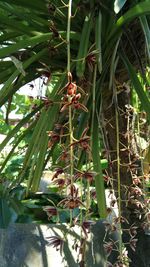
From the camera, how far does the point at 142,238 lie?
1049 mm

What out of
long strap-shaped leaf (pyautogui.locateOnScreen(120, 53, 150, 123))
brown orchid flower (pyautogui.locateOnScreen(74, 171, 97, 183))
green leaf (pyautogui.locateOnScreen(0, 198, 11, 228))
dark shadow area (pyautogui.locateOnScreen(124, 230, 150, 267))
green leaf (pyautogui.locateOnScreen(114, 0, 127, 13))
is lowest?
dark shadow area (pyautogui.locateOnScreen(124, 230, 150, 267))

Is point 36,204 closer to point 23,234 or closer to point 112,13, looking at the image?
point 23,234

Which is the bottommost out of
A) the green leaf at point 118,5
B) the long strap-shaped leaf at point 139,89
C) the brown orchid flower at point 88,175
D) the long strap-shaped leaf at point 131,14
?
the brown orchid flower at point 88,175

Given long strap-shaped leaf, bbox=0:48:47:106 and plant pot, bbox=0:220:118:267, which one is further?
plant pot, bbox=0:220:118:267

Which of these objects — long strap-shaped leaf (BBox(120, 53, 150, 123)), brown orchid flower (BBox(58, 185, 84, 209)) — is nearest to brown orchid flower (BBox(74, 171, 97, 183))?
brown orchid flower (BBox(58, 185, 84, 209))

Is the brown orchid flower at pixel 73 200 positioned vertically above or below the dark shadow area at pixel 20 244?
above

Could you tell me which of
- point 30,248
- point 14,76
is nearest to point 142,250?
point 30,248

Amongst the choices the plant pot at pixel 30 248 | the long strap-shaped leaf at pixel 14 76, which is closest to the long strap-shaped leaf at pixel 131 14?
the long strap-shaped leaf at pixel 14 76

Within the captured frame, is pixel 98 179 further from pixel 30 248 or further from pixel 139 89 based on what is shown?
pixel 30 248

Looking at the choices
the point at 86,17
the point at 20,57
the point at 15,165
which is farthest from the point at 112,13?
the point at 15,165

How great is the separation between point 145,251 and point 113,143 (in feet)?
0.96

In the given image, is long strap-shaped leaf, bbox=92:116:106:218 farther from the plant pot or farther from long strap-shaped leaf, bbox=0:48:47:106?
the plant pot

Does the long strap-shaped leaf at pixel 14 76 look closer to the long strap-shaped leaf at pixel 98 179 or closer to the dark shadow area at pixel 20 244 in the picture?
the long strap-shaped leaf at pixel 98 179

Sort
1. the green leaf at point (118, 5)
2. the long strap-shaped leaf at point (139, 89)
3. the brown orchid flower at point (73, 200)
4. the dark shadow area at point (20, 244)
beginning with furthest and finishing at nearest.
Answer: the dark shadow area at point (20, 244) < the long strap-shaped leaf at point (139, 89) < the green leaf at point (118, 5) < the brown orchid flower at point (73, 200)
